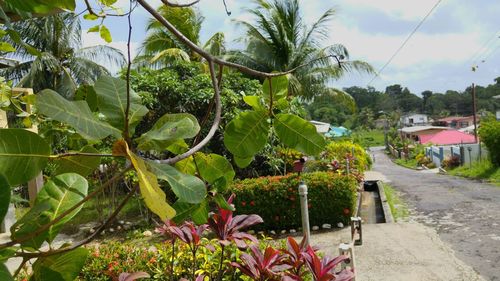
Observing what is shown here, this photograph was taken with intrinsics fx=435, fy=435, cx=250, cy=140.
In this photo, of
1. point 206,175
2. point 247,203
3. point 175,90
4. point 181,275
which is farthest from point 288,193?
point 206,175

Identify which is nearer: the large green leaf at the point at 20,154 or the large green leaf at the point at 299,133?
the large green leaf at the point at 20,154

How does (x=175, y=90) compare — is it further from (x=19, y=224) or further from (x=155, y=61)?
A: (x=19, y=224)

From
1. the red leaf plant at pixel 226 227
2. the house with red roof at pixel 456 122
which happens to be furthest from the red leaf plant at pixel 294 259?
the house with red roof at pixel 456 122

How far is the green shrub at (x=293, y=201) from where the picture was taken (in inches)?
254

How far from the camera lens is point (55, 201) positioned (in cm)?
49

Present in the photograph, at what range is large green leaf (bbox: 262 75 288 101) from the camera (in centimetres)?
63

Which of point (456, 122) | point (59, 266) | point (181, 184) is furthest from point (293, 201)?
point (456, 122)

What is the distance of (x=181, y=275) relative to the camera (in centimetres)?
295

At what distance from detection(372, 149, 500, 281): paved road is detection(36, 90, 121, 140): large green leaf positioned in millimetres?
5017

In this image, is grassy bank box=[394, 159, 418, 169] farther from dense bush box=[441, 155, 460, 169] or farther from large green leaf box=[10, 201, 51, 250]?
large green leaf box=[10, 201, 51, 250]

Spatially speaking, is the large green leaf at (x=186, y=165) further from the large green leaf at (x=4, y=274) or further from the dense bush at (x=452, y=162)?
the dense bush at (x=452, y=162)

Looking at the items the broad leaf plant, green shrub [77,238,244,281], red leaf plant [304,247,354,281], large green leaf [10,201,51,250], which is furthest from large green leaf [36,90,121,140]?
green shrub [77,238,244,281]

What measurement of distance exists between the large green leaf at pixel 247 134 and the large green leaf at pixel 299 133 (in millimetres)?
21

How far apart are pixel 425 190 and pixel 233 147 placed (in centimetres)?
1161
